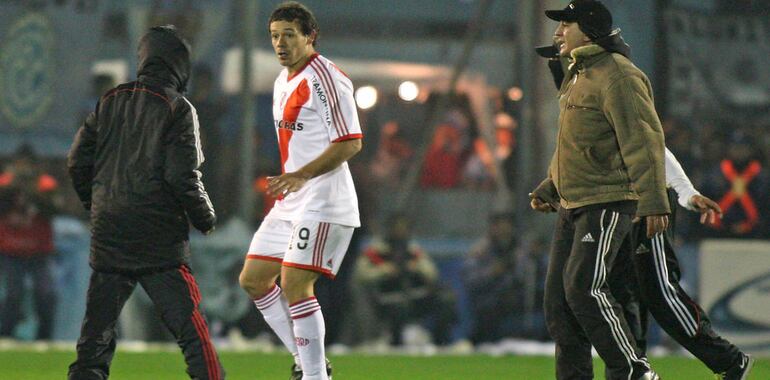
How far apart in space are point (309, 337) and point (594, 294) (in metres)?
1.36

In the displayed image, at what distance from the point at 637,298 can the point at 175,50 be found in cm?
276

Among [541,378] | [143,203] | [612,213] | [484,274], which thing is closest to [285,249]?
[143,203]

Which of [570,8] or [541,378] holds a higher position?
[570,8]

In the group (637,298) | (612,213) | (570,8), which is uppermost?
(570,8)

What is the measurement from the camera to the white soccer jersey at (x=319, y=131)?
6.92 meters

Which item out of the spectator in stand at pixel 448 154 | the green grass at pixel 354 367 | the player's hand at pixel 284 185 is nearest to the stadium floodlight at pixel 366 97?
the spectator in stand at pixel 448 154

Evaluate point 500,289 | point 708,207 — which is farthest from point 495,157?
point 708,207

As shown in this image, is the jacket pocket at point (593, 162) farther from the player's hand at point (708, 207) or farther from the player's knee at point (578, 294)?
the player's hand at point (708, 207)

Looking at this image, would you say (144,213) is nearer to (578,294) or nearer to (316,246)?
(316,246)

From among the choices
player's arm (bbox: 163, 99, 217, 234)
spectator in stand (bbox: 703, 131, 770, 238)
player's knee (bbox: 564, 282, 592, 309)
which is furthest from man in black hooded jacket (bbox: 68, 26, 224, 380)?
spectator in stand (bbox: 703, 131, 770, 238)

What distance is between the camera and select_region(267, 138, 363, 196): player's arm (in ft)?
22.5

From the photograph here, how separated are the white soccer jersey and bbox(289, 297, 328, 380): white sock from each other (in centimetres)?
44

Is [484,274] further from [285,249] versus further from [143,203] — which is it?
[143,203]

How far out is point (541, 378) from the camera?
9719 mm
